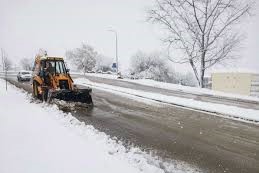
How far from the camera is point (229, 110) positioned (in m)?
12.3

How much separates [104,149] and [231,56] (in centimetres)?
2294

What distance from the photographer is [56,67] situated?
15.6 metres

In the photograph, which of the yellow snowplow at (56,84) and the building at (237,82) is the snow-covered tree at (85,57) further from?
the yellow snowplow at (56,84)

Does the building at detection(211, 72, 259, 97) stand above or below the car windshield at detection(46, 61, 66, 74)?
below

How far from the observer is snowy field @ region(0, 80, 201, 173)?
18.5 ft

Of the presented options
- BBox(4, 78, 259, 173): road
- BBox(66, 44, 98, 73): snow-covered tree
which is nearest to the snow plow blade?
BBox(4, 78, 259, 173): road

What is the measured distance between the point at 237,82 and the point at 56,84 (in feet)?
140

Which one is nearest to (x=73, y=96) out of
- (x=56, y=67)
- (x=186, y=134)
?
(x=56, y=67)

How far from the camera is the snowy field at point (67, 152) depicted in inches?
222

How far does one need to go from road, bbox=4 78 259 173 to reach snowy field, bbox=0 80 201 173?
0.55 meters

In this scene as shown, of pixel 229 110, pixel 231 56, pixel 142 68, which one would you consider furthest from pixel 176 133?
pixel 142 68

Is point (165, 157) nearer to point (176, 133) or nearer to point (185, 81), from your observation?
point (176, 133)

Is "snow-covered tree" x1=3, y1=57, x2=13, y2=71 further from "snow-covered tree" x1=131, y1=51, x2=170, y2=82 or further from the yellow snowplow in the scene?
"snow-covered tree" x1=131, y1=51, x2=170, y2=82

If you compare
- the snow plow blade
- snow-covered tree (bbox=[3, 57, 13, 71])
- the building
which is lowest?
the building
